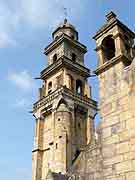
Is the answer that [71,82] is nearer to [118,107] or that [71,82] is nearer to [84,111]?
[84,111]

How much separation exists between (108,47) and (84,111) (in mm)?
19157

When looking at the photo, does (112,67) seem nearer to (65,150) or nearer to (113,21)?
(113,21)

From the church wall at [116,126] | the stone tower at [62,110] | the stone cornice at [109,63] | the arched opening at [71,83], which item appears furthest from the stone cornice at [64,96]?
the church wall at [116,126]

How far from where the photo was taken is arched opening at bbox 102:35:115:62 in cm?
933

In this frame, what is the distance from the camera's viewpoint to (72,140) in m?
25.2

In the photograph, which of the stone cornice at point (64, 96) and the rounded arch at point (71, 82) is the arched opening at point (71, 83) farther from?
the stone cornice at point (64, 96)

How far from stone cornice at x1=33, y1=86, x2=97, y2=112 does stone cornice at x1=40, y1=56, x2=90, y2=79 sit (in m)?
3.30

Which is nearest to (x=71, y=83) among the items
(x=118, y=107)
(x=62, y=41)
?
(x=62, y=41)

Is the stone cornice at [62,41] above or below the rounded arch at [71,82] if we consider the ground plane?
above

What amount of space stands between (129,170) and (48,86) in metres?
24.9

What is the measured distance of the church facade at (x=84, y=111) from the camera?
7.13 m

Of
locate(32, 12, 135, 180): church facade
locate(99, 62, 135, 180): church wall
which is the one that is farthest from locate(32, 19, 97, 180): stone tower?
locate(99, 62, 135, 180): church wall

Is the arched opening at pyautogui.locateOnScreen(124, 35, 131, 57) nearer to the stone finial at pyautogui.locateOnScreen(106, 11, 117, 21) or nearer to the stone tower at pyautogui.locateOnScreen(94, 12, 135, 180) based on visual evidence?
the stone tower at pyautogui.locateOnScreen(94, 12, 135, 180)

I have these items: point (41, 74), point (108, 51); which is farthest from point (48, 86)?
point (108, 51)
